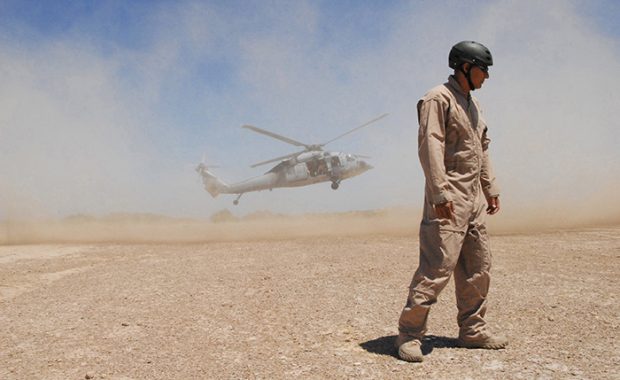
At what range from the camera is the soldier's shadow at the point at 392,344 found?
3641mm

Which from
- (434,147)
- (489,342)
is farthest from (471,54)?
(489,342)

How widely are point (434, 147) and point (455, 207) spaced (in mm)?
453

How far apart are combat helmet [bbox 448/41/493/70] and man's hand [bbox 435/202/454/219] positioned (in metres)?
1.10

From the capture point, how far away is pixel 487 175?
3812 millimetres

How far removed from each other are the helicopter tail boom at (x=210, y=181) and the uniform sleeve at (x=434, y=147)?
27466mm

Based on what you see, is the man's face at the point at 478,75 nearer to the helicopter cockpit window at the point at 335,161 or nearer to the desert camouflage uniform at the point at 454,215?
the desert camouflage uniform at the point at 454,215

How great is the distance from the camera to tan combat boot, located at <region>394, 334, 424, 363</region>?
336cm

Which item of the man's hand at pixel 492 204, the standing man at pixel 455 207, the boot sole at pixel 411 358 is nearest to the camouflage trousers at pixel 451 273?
the standing man at pixel 455 207

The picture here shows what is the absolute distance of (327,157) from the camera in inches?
891

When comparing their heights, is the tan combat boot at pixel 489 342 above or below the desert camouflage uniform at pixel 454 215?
below

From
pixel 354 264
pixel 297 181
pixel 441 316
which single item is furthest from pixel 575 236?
pixel 297 181

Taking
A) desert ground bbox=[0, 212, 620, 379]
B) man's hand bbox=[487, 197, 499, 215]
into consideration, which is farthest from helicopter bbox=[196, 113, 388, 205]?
man's hand bbox=[487, 197, 499, 215]

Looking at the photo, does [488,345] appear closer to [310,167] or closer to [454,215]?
[454,215]

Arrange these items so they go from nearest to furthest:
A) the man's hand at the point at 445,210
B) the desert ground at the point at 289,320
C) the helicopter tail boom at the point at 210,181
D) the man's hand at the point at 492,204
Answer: the man's hand at the point at 445,210 < the desert ground at the point at 289,320 < the man's hand at the point at 492,204 < the helicopter tail boom at the point at 210,181
